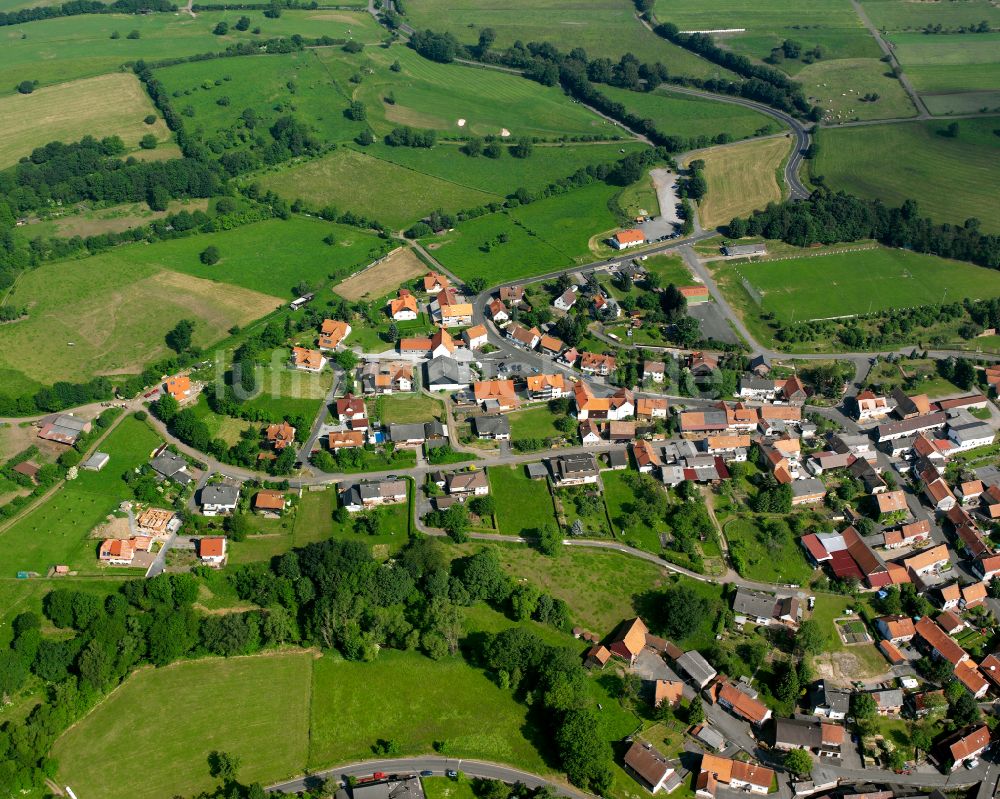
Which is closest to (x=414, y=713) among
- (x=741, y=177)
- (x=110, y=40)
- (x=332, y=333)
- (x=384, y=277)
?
(x=332, y=333)

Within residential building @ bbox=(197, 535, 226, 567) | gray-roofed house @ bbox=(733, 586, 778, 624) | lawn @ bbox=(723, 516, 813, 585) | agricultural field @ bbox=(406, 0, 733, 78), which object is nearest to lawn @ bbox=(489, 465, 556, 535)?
lawn @ bbox=(723, 516, 813, 585)

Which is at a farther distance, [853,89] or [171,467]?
[853,89]

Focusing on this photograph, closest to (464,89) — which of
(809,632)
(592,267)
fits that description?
(592,267)

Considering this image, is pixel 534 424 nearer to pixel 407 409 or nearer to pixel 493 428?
pixel 493 428

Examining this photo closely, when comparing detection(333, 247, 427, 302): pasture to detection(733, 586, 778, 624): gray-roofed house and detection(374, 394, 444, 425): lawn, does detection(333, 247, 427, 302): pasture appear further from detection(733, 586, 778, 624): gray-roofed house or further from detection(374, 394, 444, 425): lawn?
detection(733, 586, 778, 624): gray-roofed house

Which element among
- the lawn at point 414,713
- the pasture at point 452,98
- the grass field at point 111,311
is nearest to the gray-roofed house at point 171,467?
the grass field at point 111,311

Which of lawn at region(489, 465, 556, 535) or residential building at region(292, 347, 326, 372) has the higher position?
residential building at region(292, 347, 326, 372)

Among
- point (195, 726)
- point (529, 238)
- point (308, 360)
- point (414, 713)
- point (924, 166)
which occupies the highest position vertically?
point (924, 166)
